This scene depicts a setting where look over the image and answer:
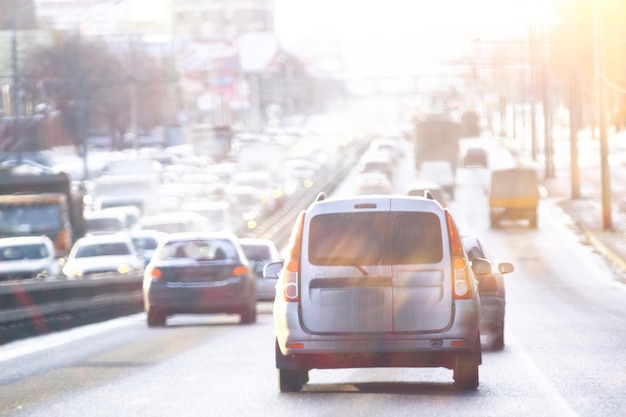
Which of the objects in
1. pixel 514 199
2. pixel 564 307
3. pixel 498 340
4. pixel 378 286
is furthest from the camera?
pixel 514 199

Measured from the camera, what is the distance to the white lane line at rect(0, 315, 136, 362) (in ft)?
71.4

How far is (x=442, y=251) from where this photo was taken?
13.9 meters

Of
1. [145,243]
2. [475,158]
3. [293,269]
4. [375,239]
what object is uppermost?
[375,239]

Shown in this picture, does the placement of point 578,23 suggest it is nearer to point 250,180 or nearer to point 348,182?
point 348,182

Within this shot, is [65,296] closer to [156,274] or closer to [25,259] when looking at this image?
[156,274]

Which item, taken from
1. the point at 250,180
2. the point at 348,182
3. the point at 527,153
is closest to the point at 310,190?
the point at 250,180

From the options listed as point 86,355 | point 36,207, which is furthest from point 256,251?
point 86,355

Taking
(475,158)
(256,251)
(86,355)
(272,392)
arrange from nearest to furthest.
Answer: (272,392) < (86,355) < (256,251) < (475,158)

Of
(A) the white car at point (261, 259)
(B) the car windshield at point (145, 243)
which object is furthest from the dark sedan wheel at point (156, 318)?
(B) the car windshield at point (145, 243)

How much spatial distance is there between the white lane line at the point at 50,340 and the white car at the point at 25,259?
1220 centimetres

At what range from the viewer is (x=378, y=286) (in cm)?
1383

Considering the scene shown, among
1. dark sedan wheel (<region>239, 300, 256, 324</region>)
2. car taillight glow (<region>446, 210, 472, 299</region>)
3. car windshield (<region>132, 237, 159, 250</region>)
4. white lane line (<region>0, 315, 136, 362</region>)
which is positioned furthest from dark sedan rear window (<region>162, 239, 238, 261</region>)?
car windshield (<region>132, 237, 159, 250</region>)

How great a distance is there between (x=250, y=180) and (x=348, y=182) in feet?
76.9

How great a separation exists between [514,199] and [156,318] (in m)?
41.3
